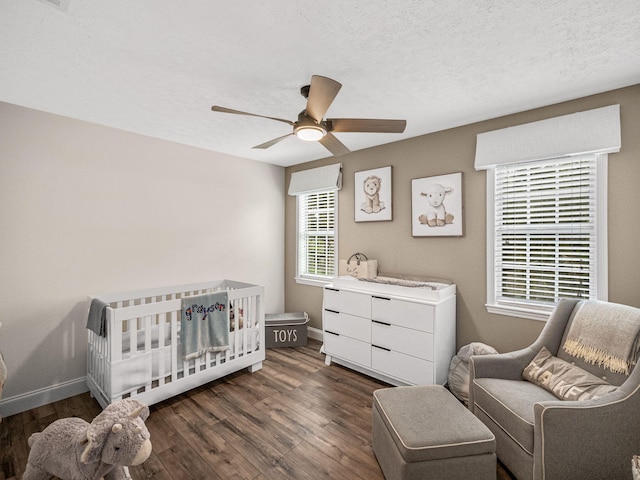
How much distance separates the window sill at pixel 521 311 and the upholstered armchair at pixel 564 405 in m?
0.34

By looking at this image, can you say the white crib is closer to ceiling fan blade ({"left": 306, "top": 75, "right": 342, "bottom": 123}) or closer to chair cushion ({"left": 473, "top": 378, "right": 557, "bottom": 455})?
ceiling fan blade ({"left": 306, "top": 75, "right": 342, "bottom": 123})

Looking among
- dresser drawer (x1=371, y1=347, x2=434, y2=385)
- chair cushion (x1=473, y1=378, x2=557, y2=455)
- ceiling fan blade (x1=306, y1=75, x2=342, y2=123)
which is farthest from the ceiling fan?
dresser drawer (x1=371, y1=347, x2=434, y2=385)

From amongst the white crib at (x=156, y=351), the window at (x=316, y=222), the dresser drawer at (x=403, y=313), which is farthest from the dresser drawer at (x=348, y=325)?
the window at (x=316, y=222)

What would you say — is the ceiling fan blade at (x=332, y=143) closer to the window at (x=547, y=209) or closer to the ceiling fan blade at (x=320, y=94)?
the ceiling fan blade at (x=320, y=94)

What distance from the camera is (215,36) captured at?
155 cm

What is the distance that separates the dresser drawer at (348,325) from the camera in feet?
9.51

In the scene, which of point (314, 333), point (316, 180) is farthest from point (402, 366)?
point (316, 180)

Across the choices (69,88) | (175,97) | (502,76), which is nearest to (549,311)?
(502,76)

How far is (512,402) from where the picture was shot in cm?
167

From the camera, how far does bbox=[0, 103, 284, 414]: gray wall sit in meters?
2.35

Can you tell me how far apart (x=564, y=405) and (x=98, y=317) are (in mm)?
3021

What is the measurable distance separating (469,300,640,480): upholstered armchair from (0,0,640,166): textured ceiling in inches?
61.4

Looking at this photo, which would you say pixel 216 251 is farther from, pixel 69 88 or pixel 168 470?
pixel 168 470

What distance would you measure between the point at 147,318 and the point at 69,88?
5.74 feet
